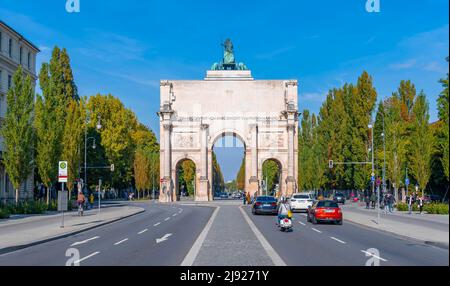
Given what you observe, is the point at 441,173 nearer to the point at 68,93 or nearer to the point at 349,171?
the point at 349,171

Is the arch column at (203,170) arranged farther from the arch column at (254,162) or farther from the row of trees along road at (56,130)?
the row of trees along road at (56,130)

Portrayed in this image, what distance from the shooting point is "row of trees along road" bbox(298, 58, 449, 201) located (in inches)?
1956

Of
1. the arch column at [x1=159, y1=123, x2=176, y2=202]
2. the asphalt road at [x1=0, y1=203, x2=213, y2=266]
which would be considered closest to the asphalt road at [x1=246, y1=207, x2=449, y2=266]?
the asphalt road at [x1=0, y1=203, x2=213, y2=266]

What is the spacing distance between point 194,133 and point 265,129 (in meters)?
11.0

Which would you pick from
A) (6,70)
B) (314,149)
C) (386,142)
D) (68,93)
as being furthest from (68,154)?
(314,149)

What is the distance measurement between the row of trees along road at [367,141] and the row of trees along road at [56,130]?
99.1 feet

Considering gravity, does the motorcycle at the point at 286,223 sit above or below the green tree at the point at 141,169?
below

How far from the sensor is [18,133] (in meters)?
42.4

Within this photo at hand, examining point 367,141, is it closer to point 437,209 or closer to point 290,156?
point 290,156

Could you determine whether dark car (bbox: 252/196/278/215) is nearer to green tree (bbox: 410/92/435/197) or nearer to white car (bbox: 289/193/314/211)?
white car (bbox: 289/193/314/211)

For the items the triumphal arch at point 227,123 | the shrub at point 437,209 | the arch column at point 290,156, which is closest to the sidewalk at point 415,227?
the shrub at point 437,209

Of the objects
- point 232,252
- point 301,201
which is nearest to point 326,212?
point 301,201

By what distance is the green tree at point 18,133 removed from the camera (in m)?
42.2

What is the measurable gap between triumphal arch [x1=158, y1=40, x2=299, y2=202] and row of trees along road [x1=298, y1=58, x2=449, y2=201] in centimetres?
541
